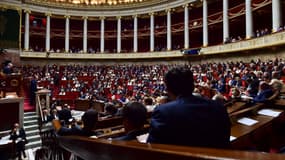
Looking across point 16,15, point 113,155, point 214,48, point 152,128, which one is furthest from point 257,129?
point 214,48

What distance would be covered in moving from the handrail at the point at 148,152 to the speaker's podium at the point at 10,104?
24.6ft

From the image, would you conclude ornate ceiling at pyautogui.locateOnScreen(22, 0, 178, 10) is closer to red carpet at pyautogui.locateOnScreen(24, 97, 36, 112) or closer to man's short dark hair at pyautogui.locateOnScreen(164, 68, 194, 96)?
red carpet at pyautogui.locateOnScreen(24, 97, 36, 112)

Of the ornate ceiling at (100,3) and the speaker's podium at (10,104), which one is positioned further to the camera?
the ornate ceiling at (100,3)

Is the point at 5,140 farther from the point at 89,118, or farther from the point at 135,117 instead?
the point at 135,117

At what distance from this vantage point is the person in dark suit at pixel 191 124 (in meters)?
1.17

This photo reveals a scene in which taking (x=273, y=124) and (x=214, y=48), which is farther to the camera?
(x=214, y=48)

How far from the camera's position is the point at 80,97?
50.9ft

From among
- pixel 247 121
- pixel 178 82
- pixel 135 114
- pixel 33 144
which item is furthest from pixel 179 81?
pixel 33 144

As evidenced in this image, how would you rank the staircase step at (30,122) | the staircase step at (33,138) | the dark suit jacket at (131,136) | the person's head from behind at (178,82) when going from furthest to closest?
1. the staircase step at (30,122)
2. the staircase step at (33,138)
3. the dark suit jacket at (131,136)
4. the person's head from behind at (178,82)

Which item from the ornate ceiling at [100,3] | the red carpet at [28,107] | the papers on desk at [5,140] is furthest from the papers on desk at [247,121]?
the ornate ceiling at [100,3]

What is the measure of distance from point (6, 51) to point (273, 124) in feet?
41.3

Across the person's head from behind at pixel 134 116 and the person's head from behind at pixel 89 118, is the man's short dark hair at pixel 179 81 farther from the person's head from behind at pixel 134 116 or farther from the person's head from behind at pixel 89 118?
the person's head from behind at pixel 89 118

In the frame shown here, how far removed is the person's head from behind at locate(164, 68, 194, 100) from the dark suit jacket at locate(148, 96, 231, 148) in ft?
0.39

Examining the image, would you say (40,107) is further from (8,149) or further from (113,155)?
(113,155)
